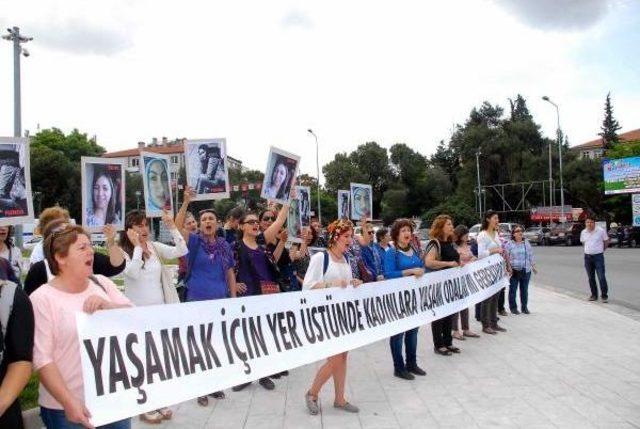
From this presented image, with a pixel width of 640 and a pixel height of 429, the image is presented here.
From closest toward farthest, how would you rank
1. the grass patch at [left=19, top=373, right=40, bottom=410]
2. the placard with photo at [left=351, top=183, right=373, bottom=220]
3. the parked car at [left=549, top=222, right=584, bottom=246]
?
the grass patch at [left=19, top=373, right=40, bottom=410], the placard with photo at [left=351, top=183, right=373, bottom=220], the parked car at [left=549, top=222, right=584, bottom=246]

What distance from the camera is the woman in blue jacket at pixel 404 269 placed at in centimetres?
644

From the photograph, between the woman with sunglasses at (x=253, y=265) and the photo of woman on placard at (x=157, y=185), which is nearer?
the photo of woman on placard at (x=157, y=185)

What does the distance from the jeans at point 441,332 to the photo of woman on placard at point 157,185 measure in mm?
3893

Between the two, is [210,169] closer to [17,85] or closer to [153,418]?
[153,418]

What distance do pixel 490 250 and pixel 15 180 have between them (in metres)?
7.24

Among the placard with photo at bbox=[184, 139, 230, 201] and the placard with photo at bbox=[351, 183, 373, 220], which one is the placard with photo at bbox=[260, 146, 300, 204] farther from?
the placard with photo at bbox=[351, 183, 373, 220]

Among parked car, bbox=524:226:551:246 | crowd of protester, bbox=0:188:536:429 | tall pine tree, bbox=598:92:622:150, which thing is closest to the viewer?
crowd of protester, bbox=0:188:536:429

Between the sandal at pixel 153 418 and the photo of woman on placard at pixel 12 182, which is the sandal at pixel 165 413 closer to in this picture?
the sandal at pixel 153 418

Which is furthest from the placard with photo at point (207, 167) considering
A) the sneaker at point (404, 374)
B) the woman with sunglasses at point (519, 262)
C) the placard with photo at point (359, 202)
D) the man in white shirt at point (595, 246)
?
Result: the man in white shirt at point (595, 246)

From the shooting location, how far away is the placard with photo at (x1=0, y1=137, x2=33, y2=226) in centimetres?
471

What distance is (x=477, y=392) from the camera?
229 inches

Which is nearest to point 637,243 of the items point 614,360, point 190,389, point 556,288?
point 556,288

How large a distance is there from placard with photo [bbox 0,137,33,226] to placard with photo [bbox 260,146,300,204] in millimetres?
2594

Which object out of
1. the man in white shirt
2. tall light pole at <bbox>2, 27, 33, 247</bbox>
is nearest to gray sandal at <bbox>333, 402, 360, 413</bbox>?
the man in white shirt
